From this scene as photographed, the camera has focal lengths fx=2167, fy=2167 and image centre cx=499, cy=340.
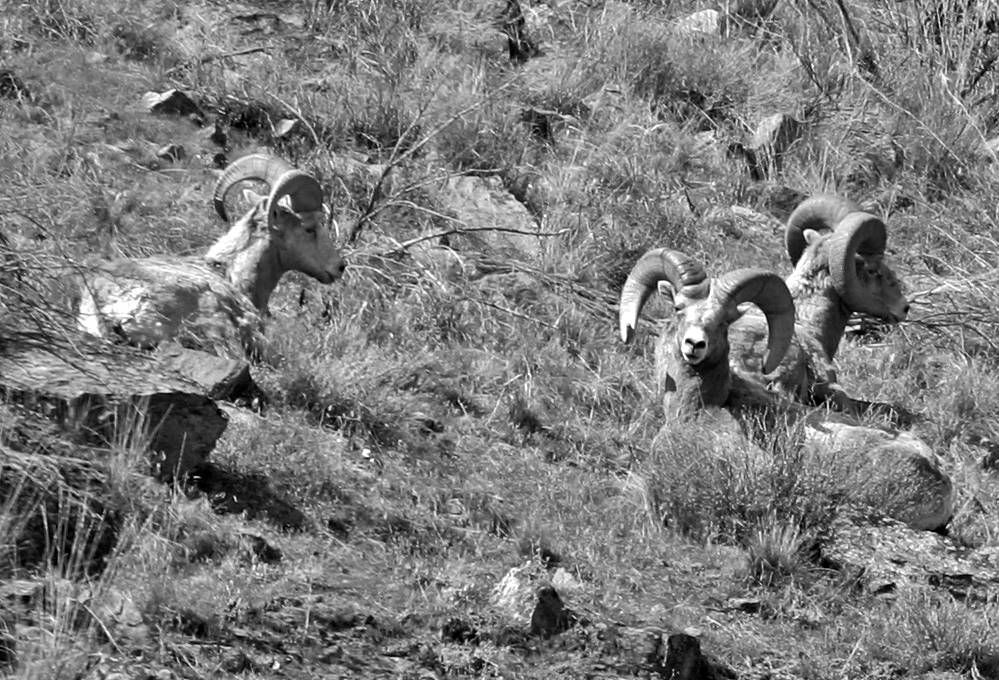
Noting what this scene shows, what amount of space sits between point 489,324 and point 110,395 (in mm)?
4562

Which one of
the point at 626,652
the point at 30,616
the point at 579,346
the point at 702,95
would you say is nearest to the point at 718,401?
the point at 579,346

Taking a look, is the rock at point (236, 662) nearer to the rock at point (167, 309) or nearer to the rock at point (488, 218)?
the rock at point (167, 309)

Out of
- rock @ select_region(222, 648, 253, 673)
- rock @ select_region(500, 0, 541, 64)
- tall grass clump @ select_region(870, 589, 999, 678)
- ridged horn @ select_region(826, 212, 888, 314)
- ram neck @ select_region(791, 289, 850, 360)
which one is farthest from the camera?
rock @ select_region(500, 0, 541, 64)

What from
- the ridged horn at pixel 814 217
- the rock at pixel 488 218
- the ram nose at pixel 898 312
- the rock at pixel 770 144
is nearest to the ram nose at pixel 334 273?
the rock at pixel 488 218

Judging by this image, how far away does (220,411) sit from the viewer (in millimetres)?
9102

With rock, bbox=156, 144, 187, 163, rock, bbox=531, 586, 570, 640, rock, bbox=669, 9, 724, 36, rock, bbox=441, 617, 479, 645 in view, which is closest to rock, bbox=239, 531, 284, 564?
rock, bbox=441, 617, 479, 645

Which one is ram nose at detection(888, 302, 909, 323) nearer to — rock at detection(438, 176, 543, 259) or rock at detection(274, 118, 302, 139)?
rock at detection(438, 176, 543, 259)

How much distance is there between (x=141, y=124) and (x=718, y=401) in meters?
5.14

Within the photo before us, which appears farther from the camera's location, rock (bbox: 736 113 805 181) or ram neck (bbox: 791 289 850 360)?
rock (bbox: 736 113 805 181)

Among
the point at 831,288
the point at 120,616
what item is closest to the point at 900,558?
the point at 831,288

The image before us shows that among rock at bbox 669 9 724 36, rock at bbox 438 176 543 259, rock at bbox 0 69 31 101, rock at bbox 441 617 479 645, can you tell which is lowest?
rock at bbox 438 176 543 259

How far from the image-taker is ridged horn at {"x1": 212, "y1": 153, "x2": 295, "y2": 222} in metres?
12.2

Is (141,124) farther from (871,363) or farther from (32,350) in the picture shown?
(32,350)

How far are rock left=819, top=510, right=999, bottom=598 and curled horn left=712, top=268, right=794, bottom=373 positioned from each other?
1.23 meters
